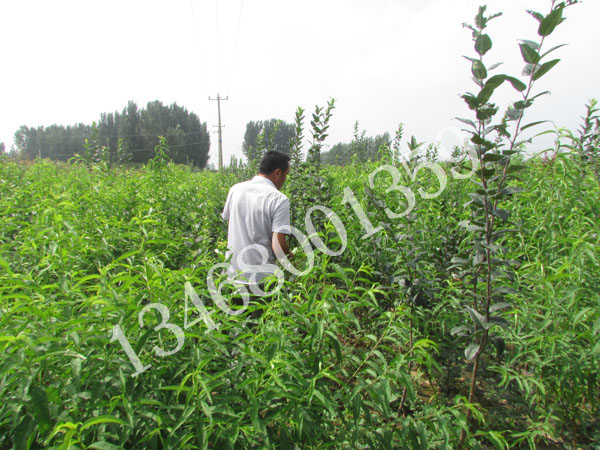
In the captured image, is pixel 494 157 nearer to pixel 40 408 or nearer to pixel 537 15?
pixel 537 15

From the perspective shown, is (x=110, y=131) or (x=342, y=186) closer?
(x=342, y=186)

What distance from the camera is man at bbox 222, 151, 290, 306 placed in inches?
110

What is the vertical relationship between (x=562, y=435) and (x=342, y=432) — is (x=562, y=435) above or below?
below

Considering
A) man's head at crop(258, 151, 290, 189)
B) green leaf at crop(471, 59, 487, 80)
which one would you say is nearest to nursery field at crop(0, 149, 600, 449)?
green leaf at crop(471, 59, 487, 80)

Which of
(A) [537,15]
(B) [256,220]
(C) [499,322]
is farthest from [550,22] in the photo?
(B) [256,220]

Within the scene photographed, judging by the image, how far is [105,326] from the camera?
117cm

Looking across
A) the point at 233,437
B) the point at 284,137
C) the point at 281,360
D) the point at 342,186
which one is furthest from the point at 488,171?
the point at 284,137

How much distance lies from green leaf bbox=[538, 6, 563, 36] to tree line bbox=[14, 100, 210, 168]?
50.3 metres

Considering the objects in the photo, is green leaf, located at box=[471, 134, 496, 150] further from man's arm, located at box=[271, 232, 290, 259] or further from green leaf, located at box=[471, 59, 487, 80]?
man's arm, located at box=[271, 232, 290, 259]

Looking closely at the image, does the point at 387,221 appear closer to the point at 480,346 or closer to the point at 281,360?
the point at 480,346

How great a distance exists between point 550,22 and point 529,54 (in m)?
0.14

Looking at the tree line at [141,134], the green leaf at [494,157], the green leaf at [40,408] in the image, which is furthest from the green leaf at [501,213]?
the tree line at [141,134]

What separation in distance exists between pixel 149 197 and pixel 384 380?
372 centimetres

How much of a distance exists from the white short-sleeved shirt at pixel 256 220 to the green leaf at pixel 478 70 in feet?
5.52
